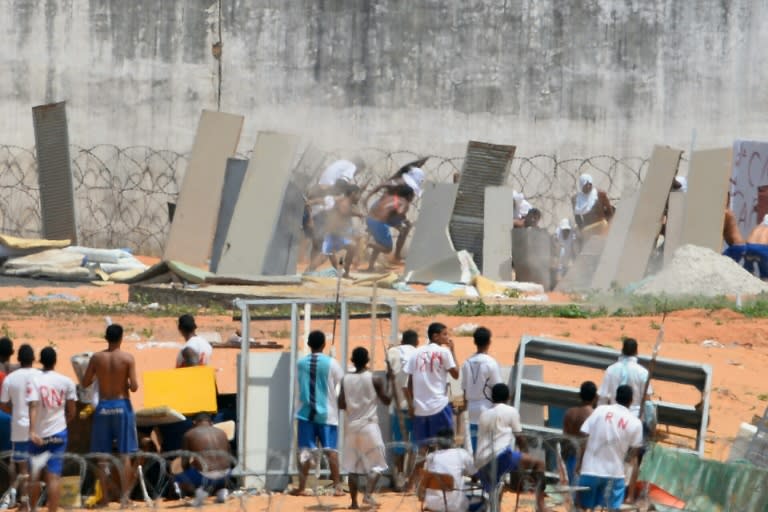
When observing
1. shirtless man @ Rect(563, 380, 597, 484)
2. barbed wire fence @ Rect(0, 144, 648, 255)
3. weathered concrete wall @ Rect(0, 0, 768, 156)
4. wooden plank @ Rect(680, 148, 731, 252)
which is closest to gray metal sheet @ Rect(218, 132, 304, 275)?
wooden plank @ Rect(680, 148, 731, 252)

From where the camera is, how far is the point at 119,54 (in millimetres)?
29375

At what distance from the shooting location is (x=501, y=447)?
35.6 feet

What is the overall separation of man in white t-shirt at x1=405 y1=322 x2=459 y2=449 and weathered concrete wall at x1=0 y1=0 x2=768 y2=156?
17062mm

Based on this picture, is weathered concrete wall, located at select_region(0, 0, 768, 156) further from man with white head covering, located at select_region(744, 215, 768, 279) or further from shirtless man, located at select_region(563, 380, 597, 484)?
shirtless man, located at select_region(563, 380, 597, 484)

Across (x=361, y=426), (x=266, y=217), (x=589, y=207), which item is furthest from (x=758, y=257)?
(x=361, y=426)

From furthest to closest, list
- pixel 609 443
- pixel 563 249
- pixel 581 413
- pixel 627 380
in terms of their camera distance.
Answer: pixel 563 249, pixel 627 380, pixel 581 413, pixel 609 443

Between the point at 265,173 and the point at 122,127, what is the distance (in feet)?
23.1

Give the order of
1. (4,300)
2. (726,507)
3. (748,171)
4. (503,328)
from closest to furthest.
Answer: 1. (726,507)
2. (503,328)
3. (4,300)
4. (748,171)

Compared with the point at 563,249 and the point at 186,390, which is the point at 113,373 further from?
the point at 563,249

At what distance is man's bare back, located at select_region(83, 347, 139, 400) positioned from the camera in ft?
39.0

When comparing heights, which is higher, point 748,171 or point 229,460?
point 748,171

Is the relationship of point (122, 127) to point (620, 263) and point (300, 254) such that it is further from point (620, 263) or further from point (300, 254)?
point (620, 263)

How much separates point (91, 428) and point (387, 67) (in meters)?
18.0

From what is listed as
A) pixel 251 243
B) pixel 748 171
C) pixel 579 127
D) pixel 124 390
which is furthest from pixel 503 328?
pixel 579 127
